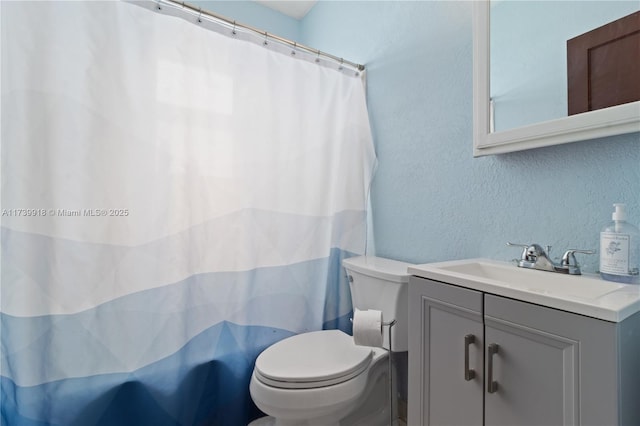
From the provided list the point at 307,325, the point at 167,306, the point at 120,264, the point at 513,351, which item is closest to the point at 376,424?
the point at 307,325

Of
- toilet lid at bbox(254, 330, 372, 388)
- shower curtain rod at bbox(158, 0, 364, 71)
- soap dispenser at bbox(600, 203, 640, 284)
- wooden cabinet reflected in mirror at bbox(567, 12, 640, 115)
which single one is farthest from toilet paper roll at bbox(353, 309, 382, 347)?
shower curtain rod at bbox(158, 0, 364, 71)

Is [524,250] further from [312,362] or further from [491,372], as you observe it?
[312,362]

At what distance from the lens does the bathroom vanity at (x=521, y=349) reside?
1.92 feet

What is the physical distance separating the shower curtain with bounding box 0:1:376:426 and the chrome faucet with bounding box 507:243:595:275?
34.3 inches

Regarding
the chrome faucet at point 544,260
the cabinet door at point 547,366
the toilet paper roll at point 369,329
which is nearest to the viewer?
the cabinet door at point 547,366

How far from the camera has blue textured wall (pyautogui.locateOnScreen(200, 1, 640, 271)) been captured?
90 centimetres

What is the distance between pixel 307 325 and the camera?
1.56m

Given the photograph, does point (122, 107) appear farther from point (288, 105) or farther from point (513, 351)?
point (513, 351)

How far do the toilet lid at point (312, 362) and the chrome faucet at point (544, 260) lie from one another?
0.67 m

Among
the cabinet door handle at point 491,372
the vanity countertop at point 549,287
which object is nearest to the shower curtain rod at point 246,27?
the vanity countertop at point 549,287

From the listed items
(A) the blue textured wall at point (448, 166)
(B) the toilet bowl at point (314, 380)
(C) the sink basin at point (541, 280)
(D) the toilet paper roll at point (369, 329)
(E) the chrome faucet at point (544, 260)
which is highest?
(A) the blue textured wall at point (448, 166)

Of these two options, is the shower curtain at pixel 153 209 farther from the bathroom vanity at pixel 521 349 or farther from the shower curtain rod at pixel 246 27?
the bathroom vanity at pixel 521 349

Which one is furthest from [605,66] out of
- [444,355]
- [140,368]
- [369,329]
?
[140,368]

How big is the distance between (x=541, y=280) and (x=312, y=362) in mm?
821
